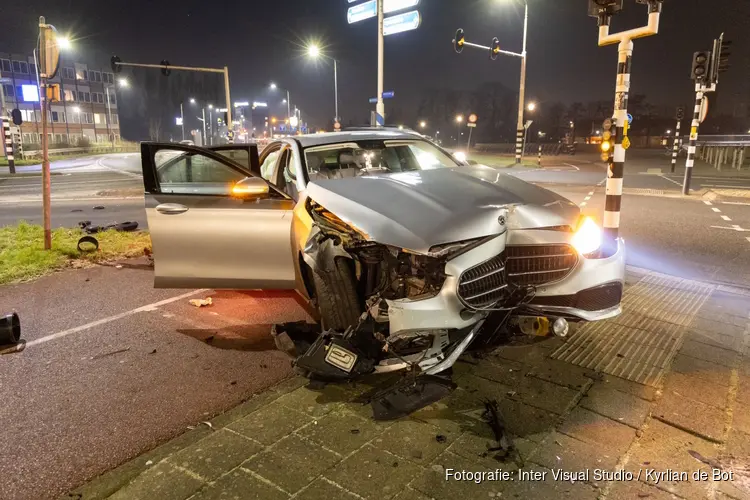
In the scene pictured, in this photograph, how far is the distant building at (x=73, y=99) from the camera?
66.2 metres

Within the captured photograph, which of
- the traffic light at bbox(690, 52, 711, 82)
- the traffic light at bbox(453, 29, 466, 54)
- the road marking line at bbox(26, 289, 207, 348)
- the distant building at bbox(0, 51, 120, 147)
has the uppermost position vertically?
the distant building at bbox(0, 51, 120, 147)

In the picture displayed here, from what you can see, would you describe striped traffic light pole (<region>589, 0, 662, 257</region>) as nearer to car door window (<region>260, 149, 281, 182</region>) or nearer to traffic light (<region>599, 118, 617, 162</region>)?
traffic light (<region>599, 118, 617, 162</region>)

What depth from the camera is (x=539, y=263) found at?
3.77 meters

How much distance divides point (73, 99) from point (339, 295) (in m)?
89.5

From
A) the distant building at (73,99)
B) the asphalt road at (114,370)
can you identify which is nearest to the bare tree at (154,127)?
the distant building at (73,99)

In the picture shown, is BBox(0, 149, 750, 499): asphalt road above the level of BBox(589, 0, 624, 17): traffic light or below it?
below

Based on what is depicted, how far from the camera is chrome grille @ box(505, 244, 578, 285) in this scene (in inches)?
146

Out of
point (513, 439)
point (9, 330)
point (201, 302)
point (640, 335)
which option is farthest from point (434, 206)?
point (201, 302)

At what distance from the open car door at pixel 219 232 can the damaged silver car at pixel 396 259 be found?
10mm

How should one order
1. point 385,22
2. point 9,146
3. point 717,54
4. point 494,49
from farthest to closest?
1. point 9,146
2. point 494,49
3. point 385,22
4. point 717,54

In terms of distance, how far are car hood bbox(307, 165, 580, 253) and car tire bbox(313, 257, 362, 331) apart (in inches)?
16.7

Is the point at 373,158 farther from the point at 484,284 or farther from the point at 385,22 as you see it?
the point at 385,22

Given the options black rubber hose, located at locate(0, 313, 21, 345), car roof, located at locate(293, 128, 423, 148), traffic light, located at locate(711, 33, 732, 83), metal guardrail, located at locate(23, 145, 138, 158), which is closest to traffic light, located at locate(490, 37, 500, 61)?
traffic light, located at locate(711, 33, 732, 83)

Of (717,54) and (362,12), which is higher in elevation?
(362,12)
